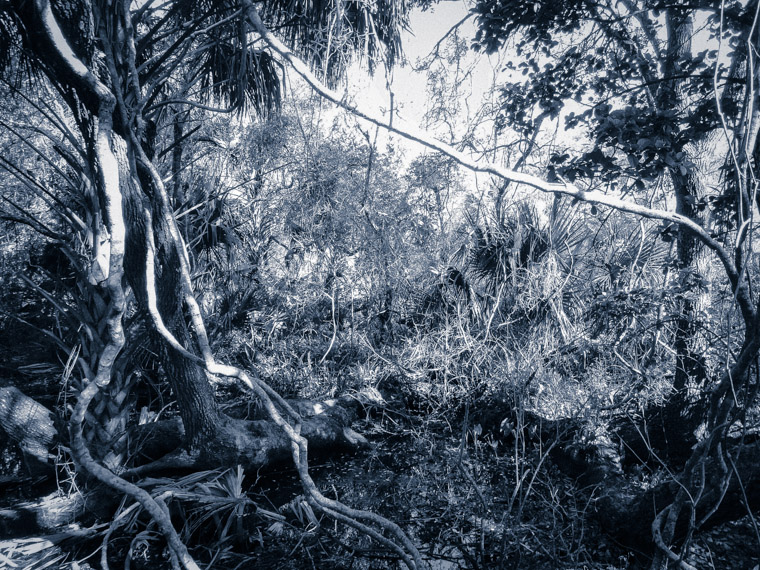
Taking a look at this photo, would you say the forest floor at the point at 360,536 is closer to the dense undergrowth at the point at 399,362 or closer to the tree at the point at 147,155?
the dense undergrowth at the point at 399,362

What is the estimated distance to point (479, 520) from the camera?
3523mm

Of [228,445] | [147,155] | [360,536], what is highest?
[147,155]

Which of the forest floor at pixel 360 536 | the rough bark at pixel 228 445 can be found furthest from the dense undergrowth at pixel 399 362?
the rough bark at pixel 228 445

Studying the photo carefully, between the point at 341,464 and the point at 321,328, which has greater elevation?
the point at 321,328

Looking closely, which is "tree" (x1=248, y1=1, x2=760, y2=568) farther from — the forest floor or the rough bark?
the rough bark

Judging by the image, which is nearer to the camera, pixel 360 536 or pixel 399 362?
pixel 360 536

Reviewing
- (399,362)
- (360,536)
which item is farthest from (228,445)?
(399,362)

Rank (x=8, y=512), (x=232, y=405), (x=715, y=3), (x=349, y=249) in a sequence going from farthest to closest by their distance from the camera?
(x=349, y=249), (x=232, y=405), (x=8, y=512), (x=715, y=3)

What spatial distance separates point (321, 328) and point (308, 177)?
3412 millimetres

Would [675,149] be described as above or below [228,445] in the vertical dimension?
above

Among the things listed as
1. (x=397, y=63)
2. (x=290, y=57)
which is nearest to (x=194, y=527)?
(x=290, y=57)

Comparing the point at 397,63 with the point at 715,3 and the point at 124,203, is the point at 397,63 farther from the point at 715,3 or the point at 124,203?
the point at 124,203

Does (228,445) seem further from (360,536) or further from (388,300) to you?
(388,300)

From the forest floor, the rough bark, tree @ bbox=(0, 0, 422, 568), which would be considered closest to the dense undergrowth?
the forest floor
